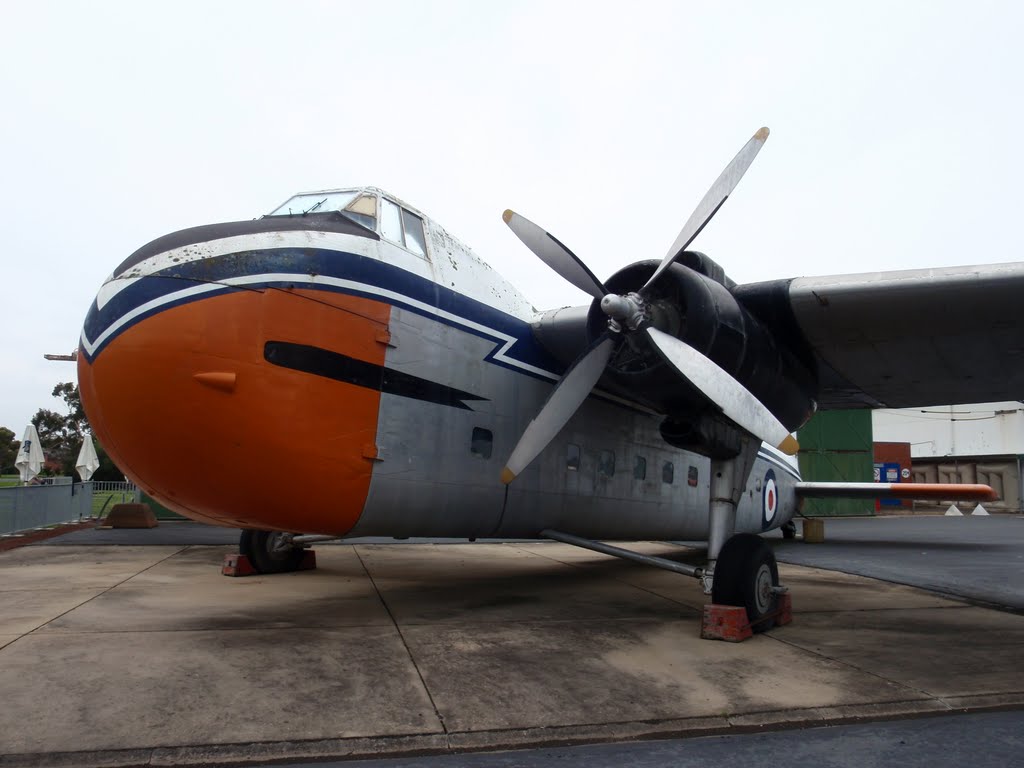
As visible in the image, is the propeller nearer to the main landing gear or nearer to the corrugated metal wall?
the main landing gear

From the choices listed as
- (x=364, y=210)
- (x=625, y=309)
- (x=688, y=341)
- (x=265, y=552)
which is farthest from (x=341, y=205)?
(x=265, y=552)

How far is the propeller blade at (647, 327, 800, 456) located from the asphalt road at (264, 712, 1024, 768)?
9.14 ft

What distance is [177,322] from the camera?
5.62 meters

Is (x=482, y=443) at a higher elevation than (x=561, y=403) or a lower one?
lower

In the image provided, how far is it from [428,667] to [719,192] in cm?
552

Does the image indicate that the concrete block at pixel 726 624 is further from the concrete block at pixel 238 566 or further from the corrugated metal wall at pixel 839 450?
the corrugated metal wall at pixel 839 450

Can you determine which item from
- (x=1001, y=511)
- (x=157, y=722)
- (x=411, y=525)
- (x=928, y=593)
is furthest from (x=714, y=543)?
(x=1001, y=511)

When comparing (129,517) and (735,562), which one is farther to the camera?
(129,517)

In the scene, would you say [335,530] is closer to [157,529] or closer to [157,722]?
[157,722]

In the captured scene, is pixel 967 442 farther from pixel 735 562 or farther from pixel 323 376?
pixel 323 376

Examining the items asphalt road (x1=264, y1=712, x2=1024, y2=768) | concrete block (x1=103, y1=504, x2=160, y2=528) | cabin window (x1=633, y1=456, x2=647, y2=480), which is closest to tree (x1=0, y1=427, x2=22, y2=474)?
concrete block (x1=103, y1=504, x2=160, y2=528)

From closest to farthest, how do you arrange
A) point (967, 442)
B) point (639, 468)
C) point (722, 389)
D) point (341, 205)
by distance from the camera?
point (722, 389), point (341, 205), point (639, 468), point (967, 442)

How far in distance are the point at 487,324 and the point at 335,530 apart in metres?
2.86

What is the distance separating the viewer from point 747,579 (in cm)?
729
